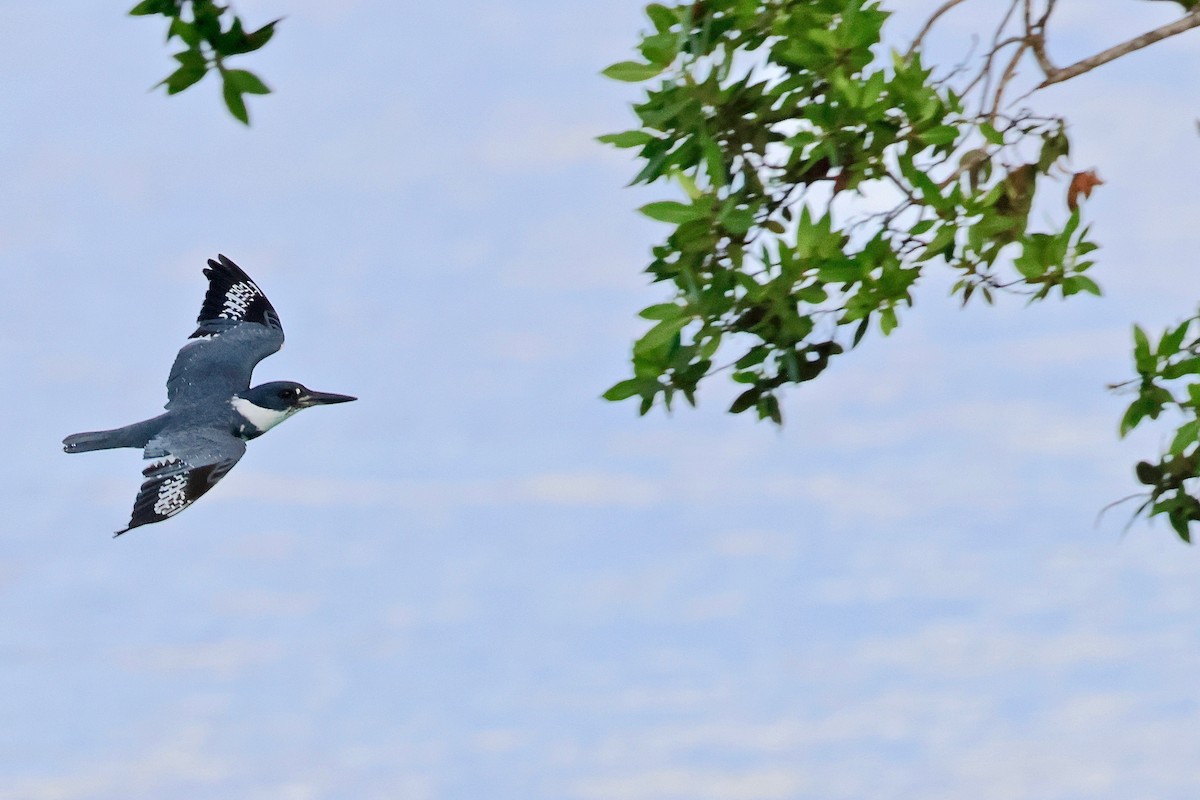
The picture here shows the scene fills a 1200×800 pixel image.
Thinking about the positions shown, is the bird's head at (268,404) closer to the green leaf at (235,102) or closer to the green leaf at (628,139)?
the green leaf at (628,139)

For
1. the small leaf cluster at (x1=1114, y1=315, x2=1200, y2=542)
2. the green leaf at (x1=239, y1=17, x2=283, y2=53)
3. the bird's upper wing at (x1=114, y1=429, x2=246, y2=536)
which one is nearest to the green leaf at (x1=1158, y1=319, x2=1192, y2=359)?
the small leaf cluster at (x1=1114, y1=315, x2=1200, y2=542)

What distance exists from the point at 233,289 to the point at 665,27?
710 cm

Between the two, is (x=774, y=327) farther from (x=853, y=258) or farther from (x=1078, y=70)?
(x=1078, y=70)

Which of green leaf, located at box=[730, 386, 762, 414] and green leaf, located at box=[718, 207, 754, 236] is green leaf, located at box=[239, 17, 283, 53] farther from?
green leaf, located at box=[730, 386, 762, 414]

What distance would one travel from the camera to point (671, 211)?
5652mm

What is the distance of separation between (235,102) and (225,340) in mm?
7123

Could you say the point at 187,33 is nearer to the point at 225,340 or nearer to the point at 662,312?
the point at 662,312

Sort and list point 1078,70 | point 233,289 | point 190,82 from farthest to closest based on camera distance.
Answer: point 233,289 < point 1078,70 < point 190,82

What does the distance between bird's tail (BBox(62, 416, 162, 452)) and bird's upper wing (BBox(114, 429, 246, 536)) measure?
0.84 feet

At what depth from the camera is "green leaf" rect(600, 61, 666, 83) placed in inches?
224

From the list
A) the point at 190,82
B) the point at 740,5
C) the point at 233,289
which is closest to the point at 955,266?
the point at 740,5

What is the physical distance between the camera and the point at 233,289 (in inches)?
470

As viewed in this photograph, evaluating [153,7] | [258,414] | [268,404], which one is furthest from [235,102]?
[268,404]

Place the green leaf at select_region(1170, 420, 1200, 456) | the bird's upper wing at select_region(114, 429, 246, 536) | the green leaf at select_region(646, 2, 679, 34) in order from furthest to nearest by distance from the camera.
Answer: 1. the bird's upper wing at select_region(114, 429, 246, 536)
2. the green leaf at select_region(1170, 420, 1200, 456)
3. the green leaf at select_region(646, 2, 679, 34)
